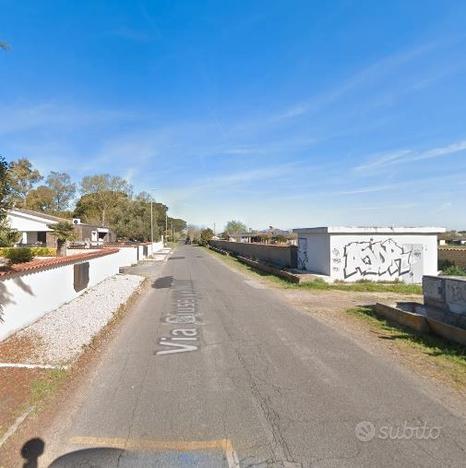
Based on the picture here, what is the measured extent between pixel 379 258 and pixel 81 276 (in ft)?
47.4

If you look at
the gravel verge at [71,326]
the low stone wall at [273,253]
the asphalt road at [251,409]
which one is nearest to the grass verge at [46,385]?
the asphalt road at [251,409]

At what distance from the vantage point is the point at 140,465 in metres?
3.86

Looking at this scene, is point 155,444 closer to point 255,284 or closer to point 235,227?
point 255,284

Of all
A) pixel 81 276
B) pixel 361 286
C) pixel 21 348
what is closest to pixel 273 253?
pixel 361 286

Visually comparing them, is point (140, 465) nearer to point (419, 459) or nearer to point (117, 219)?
→ point (419, 459)

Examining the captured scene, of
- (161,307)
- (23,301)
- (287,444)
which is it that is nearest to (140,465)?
(287,444)

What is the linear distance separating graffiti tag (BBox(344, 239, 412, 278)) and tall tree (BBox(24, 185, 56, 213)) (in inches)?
2623

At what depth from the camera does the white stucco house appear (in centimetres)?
2100

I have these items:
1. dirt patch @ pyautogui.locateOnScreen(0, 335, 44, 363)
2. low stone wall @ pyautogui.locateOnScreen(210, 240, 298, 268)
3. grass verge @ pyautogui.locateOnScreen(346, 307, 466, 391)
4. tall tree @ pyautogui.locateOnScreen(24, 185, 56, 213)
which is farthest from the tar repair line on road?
tall tree @ pyautogui.locateOnScreen(24, 185, 56, 213)

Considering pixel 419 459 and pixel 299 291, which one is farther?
pixel 299 291

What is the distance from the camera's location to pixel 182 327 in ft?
33.8

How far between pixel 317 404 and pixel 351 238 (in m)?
16.8

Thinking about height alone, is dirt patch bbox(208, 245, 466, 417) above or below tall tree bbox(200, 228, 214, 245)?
below

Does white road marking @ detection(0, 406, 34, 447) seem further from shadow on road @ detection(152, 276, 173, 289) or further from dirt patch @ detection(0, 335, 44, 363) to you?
shadow on road @ detection(152, 276, 173, 289)
